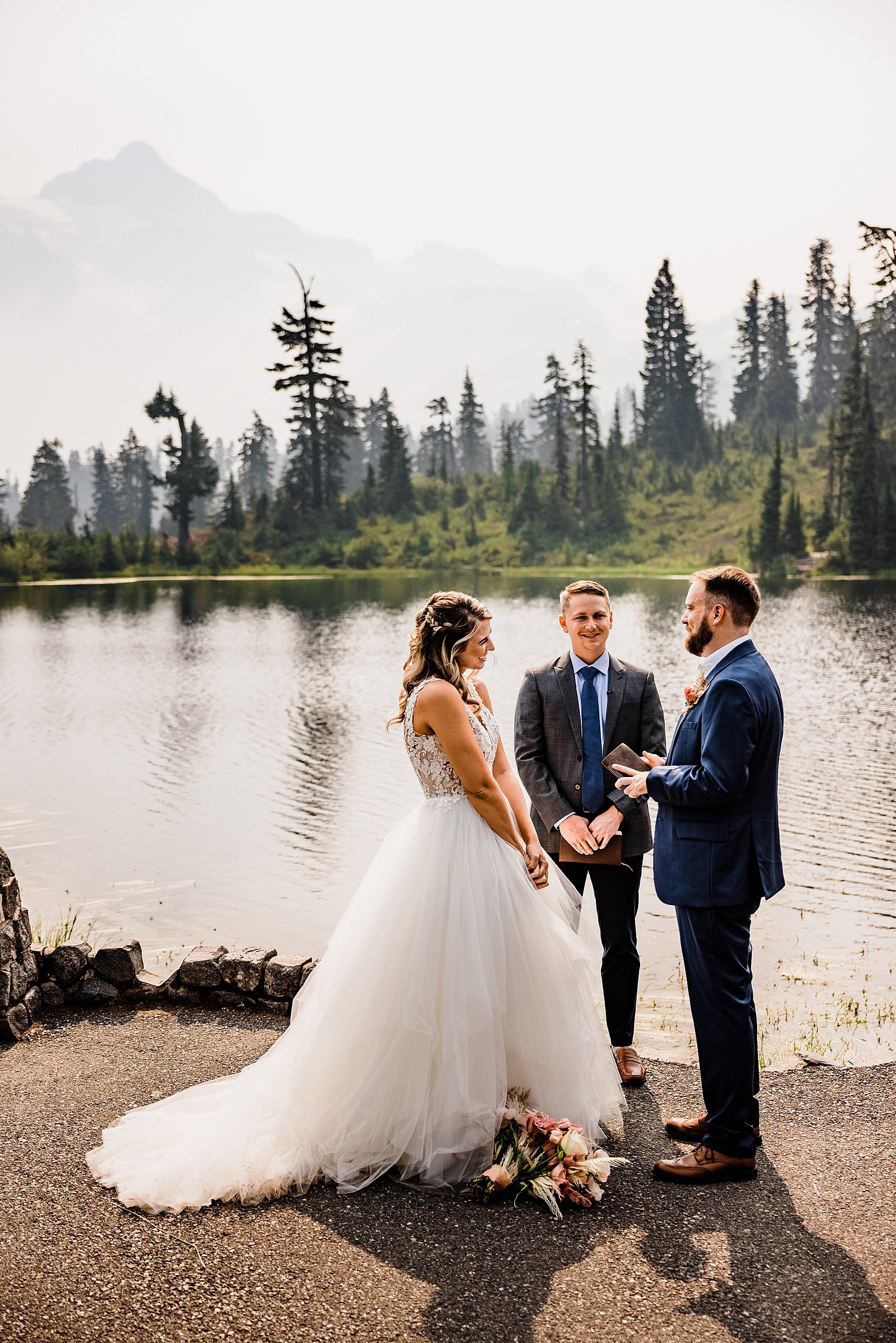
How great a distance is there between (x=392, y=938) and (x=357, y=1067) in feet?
1.81

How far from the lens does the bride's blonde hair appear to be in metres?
4.38

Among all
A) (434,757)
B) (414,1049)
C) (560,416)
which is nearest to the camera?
(414,1049)

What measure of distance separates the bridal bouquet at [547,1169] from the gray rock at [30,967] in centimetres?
316

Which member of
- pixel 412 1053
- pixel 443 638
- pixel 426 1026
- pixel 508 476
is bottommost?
pixel 412 1053

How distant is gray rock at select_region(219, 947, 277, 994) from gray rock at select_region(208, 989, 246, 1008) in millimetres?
48

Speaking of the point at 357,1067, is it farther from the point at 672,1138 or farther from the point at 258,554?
the point at 258,554

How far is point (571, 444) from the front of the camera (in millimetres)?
136625

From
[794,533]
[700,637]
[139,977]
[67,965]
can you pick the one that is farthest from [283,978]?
[794,533]

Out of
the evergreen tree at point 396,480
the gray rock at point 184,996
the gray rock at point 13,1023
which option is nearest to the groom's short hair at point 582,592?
the gray rock at point 184,996

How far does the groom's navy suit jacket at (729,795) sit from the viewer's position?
13.4 ft

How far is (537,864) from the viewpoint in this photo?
4.61m

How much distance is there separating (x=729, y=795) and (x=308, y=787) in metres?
12.0

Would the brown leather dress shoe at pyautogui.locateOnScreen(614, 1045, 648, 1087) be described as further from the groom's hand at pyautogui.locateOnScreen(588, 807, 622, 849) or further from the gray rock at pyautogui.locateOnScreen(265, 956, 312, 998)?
the gray rock at pyautogui.locateOnScreen(265, 956, 312, 998)

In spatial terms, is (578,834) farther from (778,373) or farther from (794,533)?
(778,373)
